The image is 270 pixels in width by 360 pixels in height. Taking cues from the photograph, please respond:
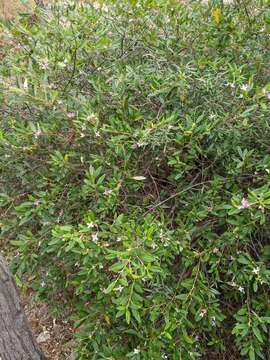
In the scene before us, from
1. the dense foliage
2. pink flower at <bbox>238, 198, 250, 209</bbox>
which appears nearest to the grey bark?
the dense foliage

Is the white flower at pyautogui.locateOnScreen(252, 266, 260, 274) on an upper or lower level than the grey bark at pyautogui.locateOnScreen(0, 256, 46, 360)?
upper

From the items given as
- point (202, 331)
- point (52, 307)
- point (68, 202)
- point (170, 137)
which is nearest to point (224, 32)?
point (170, 137)

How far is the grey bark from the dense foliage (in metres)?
0.18

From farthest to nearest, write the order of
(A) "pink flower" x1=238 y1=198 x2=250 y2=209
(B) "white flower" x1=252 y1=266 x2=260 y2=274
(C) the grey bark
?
1. (C) the grey bark
2. (B) "white flower" x1=252 y1=266 x2=260 y2=274
3. (A) "pink flower" x1=238 y1=198 x2=250 y2=209

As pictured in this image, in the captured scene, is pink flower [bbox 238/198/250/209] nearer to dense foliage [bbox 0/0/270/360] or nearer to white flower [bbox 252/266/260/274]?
dense foliage [bbox 0/0/270/360]

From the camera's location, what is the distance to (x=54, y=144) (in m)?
2.61

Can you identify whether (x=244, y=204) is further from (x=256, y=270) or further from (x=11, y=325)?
→ (x=11, y=325)

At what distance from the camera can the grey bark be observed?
2.33 m

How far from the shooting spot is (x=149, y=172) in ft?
8.17

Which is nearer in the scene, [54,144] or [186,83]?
[186,83]

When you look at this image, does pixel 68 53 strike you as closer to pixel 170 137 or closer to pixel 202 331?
pixel 170 137

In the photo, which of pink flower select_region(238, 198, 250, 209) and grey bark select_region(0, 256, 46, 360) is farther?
grey bark select_region(0, 256, 46, 360)

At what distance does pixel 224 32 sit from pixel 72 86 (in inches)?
37.8

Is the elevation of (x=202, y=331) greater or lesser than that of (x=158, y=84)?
lesser
